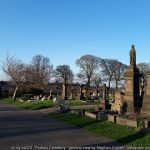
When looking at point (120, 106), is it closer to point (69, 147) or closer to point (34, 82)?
point (69, 147)

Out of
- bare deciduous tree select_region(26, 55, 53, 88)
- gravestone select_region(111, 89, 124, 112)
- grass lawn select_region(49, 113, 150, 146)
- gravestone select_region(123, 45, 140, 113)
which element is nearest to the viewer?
grass lawn select_region(49, 113, 150, 146)

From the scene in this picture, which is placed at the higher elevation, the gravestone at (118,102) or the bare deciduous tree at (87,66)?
the bare deciduous tree at (87,66)

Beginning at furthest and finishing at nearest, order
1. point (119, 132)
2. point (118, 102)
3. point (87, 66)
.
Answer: point (87, 66)
point (118, 102)
point (119, 132)

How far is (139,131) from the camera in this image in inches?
558

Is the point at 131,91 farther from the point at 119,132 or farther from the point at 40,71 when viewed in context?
the point at 40,71

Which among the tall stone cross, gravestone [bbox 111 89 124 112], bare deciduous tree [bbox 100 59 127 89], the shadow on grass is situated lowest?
the shadow on grass

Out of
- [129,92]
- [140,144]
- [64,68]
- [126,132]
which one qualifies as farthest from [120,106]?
[64,68]

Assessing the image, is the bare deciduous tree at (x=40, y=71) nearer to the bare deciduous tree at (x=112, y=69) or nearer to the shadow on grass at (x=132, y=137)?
the bare deciduous tree at (x=112, y=69)

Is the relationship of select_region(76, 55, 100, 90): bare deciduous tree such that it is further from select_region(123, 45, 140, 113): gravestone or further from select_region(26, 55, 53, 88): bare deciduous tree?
select_region(123, 45, 140, 113): gravestone

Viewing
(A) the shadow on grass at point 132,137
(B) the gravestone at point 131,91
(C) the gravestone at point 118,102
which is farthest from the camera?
(C) the gravestone at point 118,102

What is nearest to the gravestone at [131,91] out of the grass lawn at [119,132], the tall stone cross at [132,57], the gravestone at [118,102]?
the tall stone cross at [132,57]

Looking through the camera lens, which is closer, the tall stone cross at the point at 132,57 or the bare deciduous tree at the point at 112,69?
the tall stone cross at the point at 132,57

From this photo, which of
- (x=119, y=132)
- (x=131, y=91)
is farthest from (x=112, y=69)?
(x=119, y=132)

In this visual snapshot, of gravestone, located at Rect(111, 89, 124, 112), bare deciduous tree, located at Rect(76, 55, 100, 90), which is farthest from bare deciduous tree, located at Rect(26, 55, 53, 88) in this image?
gravestone, located at Rect(111, 89, 124, 112)
